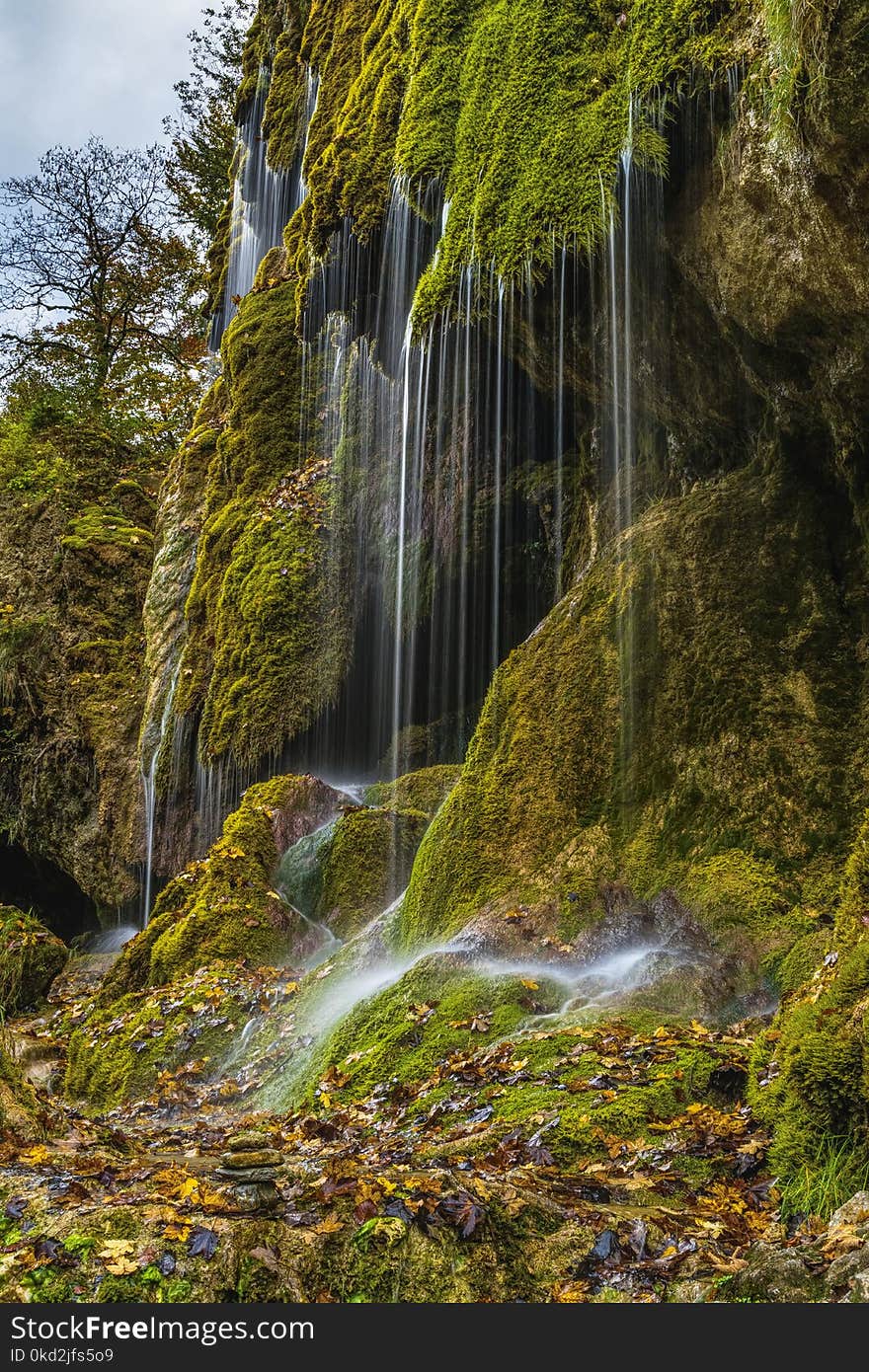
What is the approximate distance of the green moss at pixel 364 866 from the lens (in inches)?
361

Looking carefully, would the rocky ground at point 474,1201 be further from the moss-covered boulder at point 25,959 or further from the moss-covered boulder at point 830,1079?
the moss-covered boulder at point 25,959

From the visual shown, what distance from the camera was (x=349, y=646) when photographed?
41.2 feet

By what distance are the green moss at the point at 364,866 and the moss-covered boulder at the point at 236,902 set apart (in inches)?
17.8

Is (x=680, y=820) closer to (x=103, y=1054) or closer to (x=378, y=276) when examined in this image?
(x=103, y=1054)

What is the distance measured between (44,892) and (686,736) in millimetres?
14904

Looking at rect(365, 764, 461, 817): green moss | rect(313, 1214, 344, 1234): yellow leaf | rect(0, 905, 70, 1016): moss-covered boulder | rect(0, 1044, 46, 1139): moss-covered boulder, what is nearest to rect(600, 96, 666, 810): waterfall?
rect(365, 764, 461, 817): green moss

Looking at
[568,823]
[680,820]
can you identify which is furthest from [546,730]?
[680,820]

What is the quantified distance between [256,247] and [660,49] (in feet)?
45.6

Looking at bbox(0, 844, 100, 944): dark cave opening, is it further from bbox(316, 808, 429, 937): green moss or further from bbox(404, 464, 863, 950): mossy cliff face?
bbox(404, 464, 863, 950): mossy cliff face

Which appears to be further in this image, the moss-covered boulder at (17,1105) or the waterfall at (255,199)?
the waterfall at (255,199)

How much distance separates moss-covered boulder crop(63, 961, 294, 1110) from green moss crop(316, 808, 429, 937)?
108cm

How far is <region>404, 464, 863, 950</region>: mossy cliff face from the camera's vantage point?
646 cm

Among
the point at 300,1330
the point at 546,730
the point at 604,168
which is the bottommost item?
the point at 300,1330

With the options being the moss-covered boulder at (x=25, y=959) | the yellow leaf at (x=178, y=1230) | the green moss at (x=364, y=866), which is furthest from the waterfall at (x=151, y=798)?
the yellow leaf at (x=178, y=1230)
